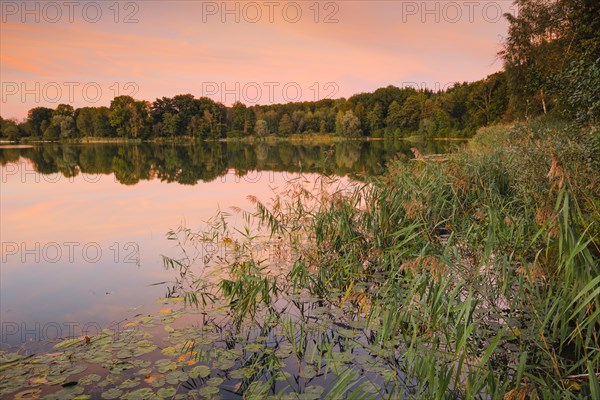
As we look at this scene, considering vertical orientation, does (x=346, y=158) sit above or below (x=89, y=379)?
above

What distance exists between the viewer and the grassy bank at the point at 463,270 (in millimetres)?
3400

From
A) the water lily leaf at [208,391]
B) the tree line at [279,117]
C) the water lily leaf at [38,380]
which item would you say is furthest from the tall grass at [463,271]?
the tree line at [279,117]

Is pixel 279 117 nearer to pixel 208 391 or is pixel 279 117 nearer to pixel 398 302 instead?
pixel 398 302

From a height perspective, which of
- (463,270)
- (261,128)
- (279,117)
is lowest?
(463,270)

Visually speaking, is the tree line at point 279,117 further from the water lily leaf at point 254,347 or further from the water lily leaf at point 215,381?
the water lily leaf at point 215,381

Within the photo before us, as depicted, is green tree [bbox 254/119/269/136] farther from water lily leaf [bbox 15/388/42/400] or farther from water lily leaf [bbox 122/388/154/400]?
water lily leaf [bbox 122/388/154/400]

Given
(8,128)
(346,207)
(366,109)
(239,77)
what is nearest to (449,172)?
(346,207)

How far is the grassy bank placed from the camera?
3.40 metres

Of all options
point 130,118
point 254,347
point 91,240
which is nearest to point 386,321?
point 254,347

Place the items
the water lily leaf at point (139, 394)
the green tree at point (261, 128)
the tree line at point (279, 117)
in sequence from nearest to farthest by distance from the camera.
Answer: the water lily leaf at point (139, 394)
the tree line at point (279, 117)
the green tree at point (261, 128)

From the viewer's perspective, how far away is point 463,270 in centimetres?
Result: 425

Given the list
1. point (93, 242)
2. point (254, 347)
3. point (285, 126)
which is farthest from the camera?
point (285, 126)

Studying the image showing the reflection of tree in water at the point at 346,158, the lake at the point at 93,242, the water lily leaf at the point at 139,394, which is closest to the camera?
the water lily leaf at the point at 139,394

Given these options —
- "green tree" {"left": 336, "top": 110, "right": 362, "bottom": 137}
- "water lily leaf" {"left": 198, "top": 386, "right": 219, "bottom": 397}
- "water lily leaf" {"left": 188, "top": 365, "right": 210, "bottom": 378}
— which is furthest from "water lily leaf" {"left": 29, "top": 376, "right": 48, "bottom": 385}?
"green tree" {"left": 336, "top": 110, "right": 362, "bottom": 137}
